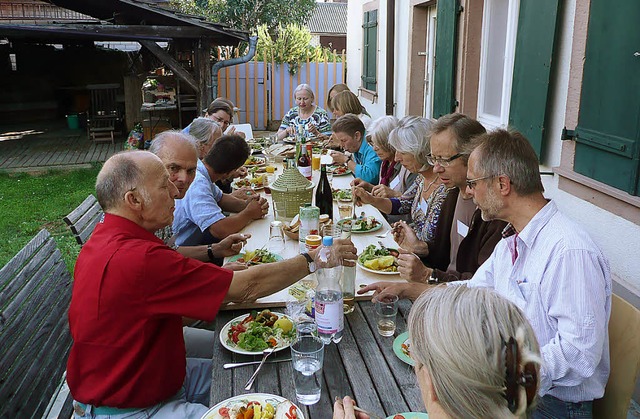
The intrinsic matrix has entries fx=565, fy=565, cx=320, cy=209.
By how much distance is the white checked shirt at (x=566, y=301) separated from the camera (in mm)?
1718

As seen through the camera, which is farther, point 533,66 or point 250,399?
point 533,66

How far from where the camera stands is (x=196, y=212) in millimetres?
3414

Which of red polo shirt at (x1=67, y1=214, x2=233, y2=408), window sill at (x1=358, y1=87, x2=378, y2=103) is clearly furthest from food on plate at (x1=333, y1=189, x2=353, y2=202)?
window sill at (x1=358, y1=87, x2=378, y2=103)

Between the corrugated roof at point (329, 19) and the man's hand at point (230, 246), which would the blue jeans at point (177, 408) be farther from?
the corrugated roof at point (329, 19)

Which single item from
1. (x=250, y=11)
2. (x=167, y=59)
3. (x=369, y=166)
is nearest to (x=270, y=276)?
(x=369, y=166)

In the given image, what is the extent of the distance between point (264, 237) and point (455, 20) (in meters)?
3.67

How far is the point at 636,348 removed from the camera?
6.06 ft

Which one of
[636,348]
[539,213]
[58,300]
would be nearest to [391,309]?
[539,213]

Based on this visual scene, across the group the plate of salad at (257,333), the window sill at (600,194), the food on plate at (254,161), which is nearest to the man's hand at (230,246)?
the plate of salad at (257,333)

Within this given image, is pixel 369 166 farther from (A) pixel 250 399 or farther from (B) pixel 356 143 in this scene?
(A) pixel 250 399

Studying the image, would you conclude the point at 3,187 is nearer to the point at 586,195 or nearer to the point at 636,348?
the point at 586,195

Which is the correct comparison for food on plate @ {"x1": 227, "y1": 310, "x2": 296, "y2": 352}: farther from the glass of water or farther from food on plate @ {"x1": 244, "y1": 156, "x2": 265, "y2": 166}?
food on plate @ {"x1": 244, "y1": 156, "x2": 265, "y2": 166}

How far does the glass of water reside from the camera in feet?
5.73

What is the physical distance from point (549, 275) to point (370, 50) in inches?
368
